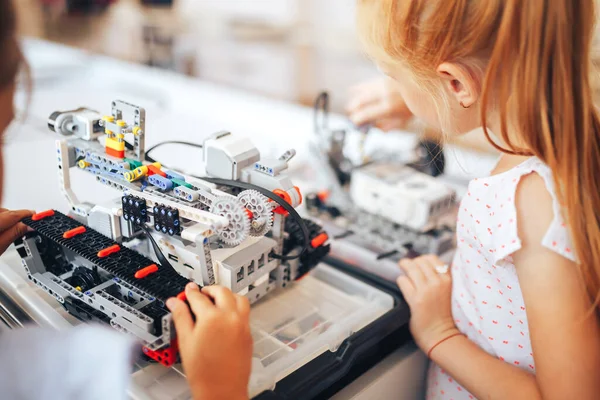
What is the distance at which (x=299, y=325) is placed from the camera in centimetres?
A: 63

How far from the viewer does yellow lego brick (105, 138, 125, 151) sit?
0.55 meters

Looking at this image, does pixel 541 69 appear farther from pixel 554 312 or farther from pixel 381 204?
pixel 381 204

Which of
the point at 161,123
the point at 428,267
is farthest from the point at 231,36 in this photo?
the point at 428,267

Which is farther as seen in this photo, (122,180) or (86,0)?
(86,0)

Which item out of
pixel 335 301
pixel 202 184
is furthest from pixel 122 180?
pixel 335 301

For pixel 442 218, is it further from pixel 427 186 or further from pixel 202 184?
pixel 202 184

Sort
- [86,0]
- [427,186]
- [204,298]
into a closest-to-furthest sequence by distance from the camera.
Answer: [204,298]
[427,186]
[86,0]

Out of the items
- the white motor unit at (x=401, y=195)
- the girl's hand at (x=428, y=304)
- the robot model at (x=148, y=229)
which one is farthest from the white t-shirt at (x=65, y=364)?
the white motor unit at (x=401, y=195)

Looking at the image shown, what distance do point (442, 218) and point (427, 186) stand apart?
0.05 metres

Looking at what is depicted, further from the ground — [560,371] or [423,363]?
[560,371]

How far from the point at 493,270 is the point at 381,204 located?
0.97ft

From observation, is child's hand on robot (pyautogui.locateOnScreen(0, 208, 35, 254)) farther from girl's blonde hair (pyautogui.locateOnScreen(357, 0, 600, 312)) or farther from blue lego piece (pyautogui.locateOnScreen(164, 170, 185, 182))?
girl's blonde hair (pyautogui.locateOnScreen(357, 0, 600, 312))

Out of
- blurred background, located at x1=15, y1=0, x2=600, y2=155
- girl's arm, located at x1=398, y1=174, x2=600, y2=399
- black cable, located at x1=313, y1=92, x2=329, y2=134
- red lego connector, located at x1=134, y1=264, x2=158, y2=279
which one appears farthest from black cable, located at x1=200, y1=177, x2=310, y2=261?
blurred background, located at x1=15, y1=0, x2=600, y2=155

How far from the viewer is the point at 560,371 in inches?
18.7
